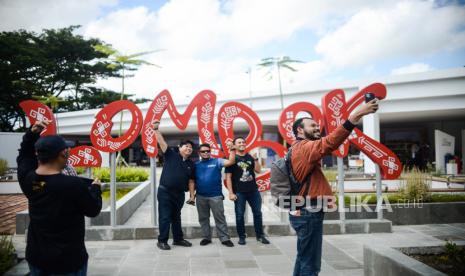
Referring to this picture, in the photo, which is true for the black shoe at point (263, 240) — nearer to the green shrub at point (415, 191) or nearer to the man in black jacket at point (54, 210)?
the green shrub at point (415, 191)

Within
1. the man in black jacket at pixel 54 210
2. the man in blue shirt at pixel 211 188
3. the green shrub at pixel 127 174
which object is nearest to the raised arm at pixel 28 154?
the man in black jacket at pixel 54 210

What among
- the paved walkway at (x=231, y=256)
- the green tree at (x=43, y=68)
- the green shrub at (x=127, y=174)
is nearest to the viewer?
the paved walkway at (x=231, y=256)

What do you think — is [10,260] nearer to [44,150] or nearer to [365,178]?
[44,150]

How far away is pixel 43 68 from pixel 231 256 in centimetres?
3010

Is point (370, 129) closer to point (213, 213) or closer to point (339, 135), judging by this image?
point (213, 213)

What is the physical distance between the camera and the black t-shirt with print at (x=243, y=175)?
5.41 metres

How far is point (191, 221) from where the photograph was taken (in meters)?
7.70

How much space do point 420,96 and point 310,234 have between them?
57.3 feet

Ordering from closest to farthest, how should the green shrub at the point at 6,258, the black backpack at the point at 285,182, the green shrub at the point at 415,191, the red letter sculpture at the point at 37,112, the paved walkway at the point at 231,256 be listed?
1. the black backpack at the point at 285,182
2. the green shrub at the point at 6,258
3. the paved walkway at the point at 231,256
4. the red letter sculpture at the point at 37,112
5. the green shrub at the point at 415,191

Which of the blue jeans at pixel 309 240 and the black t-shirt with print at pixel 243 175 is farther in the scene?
the black t-shirt with print at pixel 243 175

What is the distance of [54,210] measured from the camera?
7.14 ft

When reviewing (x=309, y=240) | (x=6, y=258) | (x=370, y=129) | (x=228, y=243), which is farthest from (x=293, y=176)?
(x=370, y=129)

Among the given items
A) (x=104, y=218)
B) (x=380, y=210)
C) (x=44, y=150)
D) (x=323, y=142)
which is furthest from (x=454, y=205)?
(x=44, y=150)

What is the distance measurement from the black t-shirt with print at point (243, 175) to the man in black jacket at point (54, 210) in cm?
330
